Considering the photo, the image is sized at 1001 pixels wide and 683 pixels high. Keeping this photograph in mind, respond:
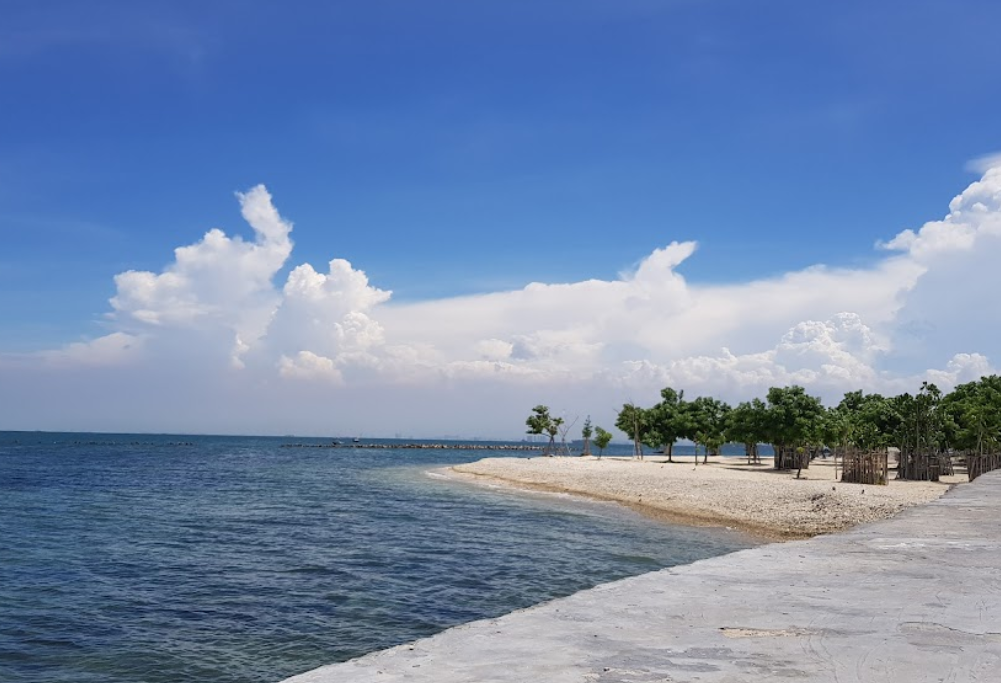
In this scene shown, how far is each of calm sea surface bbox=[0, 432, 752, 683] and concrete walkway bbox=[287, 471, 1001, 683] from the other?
25.8 ft

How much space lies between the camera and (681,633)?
765 centimetres

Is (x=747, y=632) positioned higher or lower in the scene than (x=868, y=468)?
higher

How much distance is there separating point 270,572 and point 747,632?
18.8 metres

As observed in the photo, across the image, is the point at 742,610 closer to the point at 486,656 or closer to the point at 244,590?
the point at 486,656

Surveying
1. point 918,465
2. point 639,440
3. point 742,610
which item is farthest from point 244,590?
point 639,440

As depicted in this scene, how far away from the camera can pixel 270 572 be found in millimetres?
23250

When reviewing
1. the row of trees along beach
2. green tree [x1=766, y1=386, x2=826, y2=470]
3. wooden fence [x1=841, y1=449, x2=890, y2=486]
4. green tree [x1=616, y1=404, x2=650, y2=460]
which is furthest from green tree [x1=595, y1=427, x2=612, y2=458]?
wooden fence [x1=841, y1=449, x2=890, y2=486]

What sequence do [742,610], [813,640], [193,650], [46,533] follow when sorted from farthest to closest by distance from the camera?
[46,533] < [193,650] < [742,610] < [813,640]

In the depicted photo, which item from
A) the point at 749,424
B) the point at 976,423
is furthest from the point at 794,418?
the point at 976,423

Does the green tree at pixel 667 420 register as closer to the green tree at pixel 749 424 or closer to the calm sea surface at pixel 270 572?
the green tree at pixel 749 424

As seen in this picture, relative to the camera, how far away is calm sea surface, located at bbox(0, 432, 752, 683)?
15172 mm

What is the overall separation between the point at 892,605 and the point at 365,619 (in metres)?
12.2

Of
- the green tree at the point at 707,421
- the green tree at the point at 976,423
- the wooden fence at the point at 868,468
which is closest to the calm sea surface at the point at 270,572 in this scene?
the wooden fence at the point at 868,468

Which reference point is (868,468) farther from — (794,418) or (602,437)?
(602,437)
